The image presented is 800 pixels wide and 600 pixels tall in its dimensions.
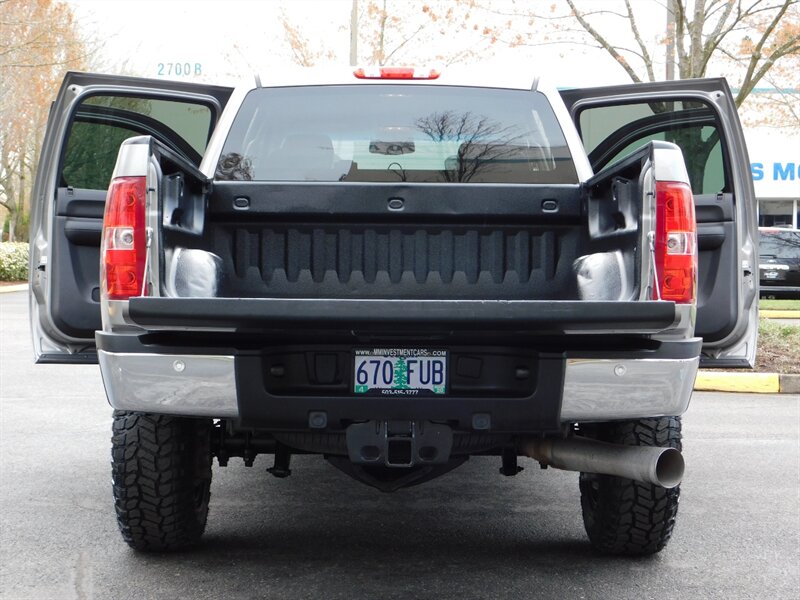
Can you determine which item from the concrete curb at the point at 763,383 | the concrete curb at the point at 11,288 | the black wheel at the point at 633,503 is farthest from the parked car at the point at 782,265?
the black wheel at the point at 633,503

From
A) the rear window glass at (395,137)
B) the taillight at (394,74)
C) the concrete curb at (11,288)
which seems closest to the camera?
the rear window glass at (395,137)

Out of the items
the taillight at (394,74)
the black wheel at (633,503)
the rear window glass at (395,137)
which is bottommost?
the black wheel at (633,503)

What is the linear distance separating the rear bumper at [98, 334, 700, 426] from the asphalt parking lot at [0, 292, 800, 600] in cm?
77

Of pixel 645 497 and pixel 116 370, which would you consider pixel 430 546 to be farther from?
pixel 116 370

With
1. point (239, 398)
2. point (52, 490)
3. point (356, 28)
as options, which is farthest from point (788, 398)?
point (356, 28)

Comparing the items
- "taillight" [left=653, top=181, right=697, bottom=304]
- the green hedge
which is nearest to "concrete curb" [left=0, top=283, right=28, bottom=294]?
the green hedge

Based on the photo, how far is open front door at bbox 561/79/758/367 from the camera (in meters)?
4.68

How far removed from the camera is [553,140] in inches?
187

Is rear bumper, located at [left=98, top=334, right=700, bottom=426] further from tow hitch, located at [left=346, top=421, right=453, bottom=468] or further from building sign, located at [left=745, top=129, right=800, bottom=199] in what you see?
building sign, located at [left=745, top=129, right=800, bottom=199]

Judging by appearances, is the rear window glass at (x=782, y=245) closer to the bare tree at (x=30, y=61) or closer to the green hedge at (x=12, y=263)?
the bare tree at (x=30, y=61)

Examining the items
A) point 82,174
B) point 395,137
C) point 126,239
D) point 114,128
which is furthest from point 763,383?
point 126,239

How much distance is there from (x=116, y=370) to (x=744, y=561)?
8.63ft

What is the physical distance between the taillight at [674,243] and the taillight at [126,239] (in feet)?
5.38

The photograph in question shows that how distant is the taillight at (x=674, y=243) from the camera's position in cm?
346
